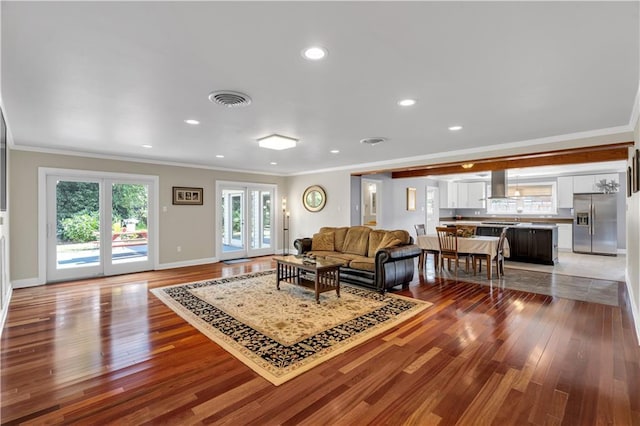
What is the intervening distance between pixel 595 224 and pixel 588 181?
4.10 ft

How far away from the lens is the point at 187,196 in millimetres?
6926

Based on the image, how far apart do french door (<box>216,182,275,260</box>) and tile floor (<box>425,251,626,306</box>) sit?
4328 mm

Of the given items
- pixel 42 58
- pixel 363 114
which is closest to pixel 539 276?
pixel 363 114

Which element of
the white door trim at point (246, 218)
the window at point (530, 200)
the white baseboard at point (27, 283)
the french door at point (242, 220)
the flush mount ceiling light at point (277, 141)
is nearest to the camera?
the flush mount ceiling light at point (277, 141)

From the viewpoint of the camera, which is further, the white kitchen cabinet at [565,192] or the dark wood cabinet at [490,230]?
the white kitchen cabinet at [565,192]

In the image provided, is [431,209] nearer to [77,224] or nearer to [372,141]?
[372,141]

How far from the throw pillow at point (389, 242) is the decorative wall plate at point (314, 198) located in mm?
2924

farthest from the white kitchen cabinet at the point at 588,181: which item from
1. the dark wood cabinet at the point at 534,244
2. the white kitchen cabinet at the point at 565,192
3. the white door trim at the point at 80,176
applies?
the white door trim at the point at 80,176

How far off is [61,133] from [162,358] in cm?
351

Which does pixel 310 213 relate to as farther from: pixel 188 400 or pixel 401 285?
pixel 188 400

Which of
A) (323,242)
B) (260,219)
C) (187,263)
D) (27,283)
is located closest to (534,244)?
(323,242)

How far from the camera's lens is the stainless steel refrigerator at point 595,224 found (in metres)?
7.93

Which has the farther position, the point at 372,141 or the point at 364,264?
the point at 364,264

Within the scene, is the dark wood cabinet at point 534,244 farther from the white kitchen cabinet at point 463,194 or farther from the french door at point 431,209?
the white kitchen cabinet at point 463,194
